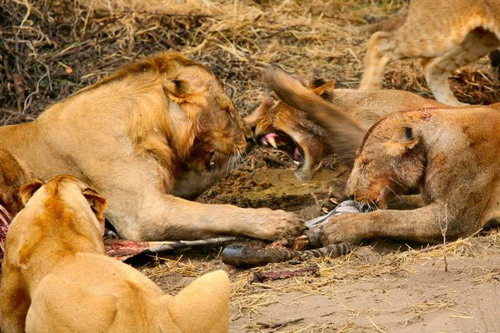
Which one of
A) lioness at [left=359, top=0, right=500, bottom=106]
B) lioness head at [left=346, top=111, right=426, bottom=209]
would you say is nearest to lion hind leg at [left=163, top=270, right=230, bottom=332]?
lioness head at [left=346, top=111, right=426, bottom=209]

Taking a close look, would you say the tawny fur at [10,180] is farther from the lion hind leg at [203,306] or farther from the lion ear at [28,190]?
the lion hind leg at [203,306]

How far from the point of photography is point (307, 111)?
25.2ft

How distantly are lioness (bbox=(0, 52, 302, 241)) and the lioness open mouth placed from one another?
0.99 m

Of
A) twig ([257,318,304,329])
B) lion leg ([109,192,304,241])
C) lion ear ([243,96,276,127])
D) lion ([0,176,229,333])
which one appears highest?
lion ([0,176,229,333])

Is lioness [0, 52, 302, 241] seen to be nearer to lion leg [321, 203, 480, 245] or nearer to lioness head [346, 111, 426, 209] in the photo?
lion leg [321, 203, 480, 245]

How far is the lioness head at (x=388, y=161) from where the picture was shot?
22.5 ft

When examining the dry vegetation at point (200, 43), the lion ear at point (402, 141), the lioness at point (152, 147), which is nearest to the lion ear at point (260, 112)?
the dry vegetation at point (200, 43)

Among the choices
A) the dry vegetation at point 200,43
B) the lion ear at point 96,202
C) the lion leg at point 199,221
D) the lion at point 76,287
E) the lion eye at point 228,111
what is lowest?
the dry vegetation at point 200,43

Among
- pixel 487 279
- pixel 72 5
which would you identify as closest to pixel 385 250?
pixel 487 279

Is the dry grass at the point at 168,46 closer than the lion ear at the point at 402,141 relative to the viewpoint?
No

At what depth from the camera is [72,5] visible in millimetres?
10547

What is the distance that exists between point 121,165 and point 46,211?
154 centimetres

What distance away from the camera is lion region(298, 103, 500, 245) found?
6621 millimetres

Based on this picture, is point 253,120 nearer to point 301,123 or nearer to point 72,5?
point 301,123
